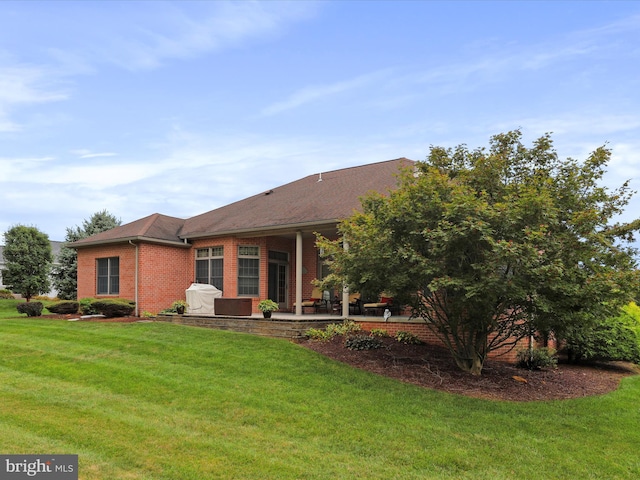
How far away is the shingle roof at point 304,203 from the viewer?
14828 mm

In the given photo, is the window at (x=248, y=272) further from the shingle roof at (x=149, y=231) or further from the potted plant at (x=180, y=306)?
the shingle roof at (x=149, y=231)

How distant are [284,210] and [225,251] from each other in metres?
2.55

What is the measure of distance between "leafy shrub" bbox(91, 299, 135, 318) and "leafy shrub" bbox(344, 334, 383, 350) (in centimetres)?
857

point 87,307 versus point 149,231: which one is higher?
point 149,231

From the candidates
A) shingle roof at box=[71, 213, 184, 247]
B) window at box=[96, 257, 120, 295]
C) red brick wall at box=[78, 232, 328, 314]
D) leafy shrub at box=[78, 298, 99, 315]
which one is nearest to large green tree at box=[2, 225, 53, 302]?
shingle roof at box=[71, 213, 184, 247]

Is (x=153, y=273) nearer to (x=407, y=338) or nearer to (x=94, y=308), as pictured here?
(x=94, y=308)

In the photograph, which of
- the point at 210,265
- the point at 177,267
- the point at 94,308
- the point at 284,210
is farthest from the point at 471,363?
the point at 94,308

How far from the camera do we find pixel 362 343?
10.8 meters

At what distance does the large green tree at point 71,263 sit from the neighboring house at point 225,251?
8431 mm

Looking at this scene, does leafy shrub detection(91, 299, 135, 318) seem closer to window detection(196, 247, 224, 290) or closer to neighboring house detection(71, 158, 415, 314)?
neighboring house detection(71, 158, 415, 314)

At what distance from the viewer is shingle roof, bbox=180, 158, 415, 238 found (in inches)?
584

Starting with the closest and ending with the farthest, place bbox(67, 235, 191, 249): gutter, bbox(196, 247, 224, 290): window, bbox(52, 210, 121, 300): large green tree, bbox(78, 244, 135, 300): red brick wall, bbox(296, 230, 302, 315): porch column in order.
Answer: bbox(296, 230, 302, 315): porch column
bbox(67, 235, 191, 249): gutter
bbox(196, 247, 224, 290): window
bbox(78, 244, 135, 300): red brick wall
bbox(52, 210, 121, 300): large green tree

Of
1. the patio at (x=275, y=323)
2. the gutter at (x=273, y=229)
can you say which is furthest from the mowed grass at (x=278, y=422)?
the gutter at (x=273, y=229)

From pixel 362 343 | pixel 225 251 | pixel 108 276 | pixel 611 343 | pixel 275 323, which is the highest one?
pixel 225 251
